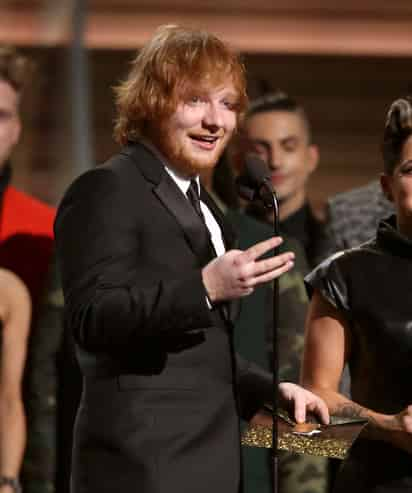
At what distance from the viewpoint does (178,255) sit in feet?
6.18

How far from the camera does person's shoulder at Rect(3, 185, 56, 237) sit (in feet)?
11.4

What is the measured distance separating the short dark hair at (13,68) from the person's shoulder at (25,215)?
30 centimetres

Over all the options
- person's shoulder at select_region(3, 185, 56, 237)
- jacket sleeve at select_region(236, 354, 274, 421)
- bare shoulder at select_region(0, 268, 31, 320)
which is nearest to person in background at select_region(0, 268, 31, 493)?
bare shoulder at select_region(0, 268, 31, 320)

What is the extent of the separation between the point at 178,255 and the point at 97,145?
9.69 ft

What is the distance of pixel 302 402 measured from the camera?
195cm

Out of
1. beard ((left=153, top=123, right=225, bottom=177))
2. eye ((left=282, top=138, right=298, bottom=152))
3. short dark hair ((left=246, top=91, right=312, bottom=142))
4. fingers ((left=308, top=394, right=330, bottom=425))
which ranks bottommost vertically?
fingers ((left=308, top=394, right=330, bottom=425))

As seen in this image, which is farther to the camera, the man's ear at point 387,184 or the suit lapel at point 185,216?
the man's ear at point 387,184

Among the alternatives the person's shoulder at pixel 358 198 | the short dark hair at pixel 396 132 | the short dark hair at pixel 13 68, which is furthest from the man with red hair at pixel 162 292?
the short dark hair at pixel 13 68

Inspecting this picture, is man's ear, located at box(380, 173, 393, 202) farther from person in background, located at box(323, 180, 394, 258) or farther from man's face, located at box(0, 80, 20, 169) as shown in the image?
man's face, located at box(0, 80, 20, 169)

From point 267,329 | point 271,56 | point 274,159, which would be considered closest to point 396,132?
point 267,329

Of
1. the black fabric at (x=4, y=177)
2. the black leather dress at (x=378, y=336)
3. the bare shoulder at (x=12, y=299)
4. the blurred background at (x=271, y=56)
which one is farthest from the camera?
the blurred background at (x=271, y=56)

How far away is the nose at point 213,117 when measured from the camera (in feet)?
6.30

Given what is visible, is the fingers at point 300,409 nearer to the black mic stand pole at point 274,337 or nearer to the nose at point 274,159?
the black mic stand pole at point 274,337

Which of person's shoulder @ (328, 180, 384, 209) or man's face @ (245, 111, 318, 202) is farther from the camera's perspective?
man's face @ (245, 111, 318, 202)
